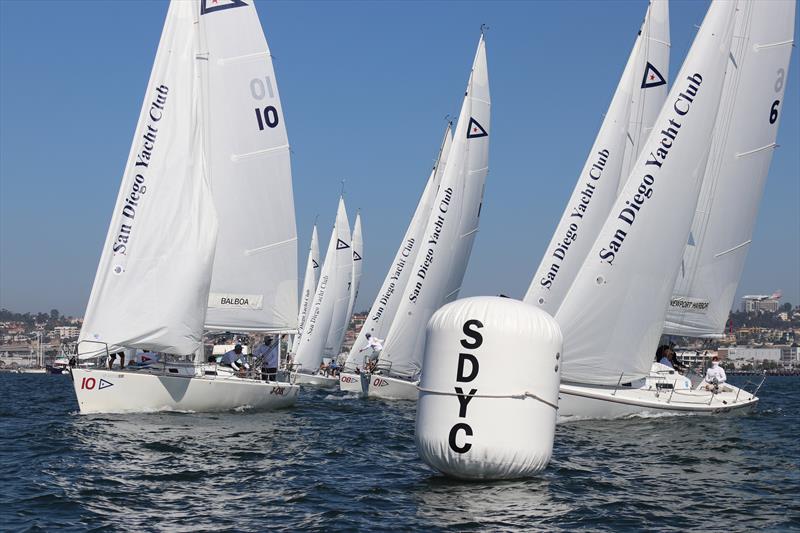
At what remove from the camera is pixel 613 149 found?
1049 inches

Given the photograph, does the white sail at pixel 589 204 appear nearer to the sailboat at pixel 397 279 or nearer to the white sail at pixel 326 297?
the sailboat at pixel 397 279

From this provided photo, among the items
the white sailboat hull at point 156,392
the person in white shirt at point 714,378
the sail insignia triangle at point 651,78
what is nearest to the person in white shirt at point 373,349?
the white sailboat hull at point 156,392

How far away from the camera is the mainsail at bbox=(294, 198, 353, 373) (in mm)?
46312

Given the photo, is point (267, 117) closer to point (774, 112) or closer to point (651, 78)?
point (651, 78)

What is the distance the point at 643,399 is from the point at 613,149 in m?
8.94

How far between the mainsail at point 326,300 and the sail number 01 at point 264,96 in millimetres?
22379

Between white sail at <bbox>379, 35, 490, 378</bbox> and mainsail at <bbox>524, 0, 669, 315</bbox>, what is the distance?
509 centimetres

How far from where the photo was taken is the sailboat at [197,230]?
20.4 meters

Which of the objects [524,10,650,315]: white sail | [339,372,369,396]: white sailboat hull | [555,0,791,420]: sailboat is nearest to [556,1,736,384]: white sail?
[555,0,791,420]: sailboat

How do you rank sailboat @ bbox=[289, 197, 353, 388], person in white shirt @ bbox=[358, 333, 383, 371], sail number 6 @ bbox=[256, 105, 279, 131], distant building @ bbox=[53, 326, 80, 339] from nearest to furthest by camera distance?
sail number 6 @ bbox=[256, 105, 279, 131]
person in white shirt @ bbox=[358, 333, 383, 371]
sailboat @ bbox=[289, 197, 353, 388]
distant building @ bbox=[53, 326, 80, 339]

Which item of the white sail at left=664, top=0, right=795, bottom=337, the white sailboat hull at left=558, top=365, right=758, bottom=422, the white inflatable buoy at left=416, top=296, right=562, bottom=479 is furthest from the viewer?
the white sail at left=664, top=0, right=795, bottom=337

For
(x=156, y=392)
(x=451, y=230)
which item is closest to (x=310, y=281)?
(x=451, y=230)

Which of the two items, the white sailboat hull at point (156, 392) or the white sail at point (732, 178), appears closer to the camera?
the white sailboat hull at point (156, 392)

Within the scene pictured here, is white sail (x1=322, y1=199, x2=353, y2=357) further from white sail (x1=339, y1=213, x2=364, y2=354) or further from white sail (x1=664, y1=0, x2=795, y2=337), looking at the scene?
white sail (x1=664, y1=0, x2=795, y2=337)
